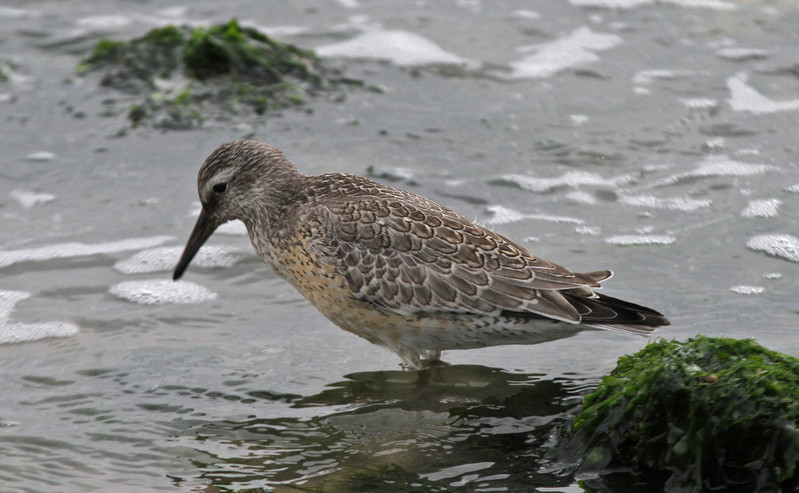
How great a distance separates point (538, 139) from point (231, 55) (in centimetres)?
373

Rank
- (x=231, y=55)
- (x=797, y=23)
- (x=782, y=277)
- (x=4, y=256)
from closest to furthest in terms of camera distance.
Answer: (x=782, y=277) → (x=4, y=256) → (x=231, y=55) → (x=797, y=23)

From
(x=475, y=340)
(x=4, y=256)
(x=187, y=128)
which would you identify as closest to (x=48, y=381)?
(x=4, y=256)

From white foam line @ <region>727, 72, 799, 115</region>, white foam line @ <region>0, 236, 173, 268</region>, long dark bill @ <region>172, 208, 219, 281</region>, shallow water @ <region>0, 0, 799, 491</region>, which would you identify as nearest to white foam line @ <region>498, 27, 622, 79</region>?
shallow water @ <region>0, 0, 799, 491</region>

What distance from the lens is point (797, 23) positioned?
12727 mm

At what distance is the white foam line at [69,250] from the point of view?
28.4 ft

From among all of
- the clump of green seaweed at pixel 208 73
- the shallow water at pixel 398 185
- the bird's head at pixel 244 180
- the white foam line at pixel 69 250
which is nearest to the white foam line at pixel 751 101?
the shallow water at pixel 398 185

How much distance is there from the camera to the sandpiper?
647 centimetres

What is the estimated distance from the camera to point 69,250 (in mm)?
8797

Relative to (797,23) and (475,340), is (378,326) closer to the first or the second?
(475,340)

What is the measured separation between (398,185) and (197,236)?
7.99 ft

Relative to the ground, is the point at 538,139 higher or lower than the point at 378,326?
higher

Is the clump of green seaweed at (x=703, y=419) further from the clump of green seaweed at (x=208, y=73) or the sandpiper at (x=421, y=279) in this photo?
the clump of green seaweed at (x=208, y=73)

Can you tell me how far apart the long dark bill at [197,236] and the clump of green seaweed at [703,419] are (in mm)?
3412

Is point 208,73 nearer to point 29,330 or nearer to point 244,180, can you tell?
point 244,180
